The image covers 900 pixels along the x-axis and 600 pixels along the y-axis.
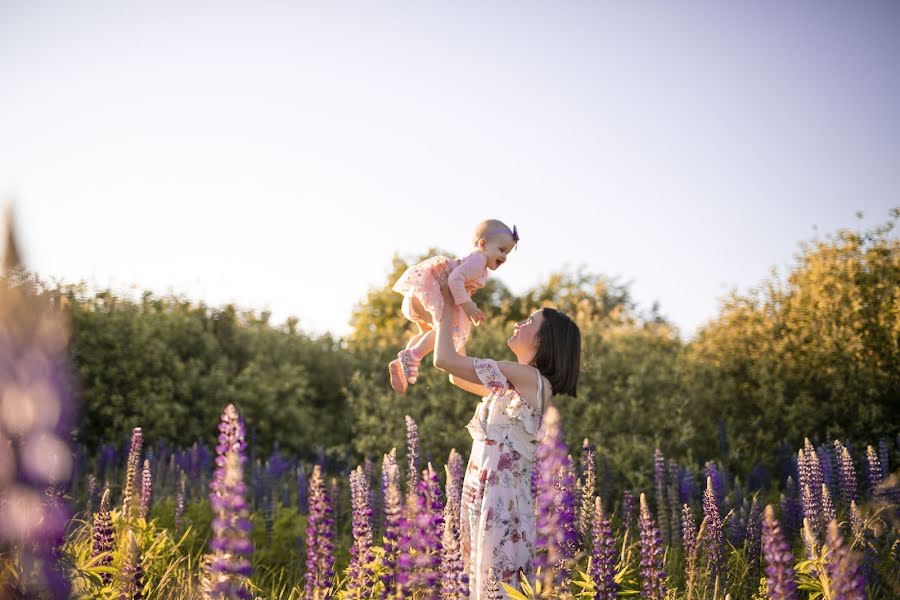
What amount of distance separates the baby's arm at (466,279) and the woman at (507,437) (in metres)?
0.16

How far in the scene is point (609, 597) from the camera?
133 inches

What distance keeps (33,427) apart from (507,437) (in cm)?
354

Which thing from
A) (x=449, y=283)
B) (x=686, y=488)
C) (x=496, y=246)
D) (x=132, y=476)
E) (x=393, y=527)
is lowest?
(x=393, y=527)

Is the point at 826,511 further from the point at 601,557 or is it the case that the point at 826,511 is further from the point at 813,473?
the point at 601,557

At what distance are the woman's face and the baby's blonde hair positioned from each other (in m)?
0.63

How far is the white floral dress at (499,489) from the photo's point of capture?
12.4 ft

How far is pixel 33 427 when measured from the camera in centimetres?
534

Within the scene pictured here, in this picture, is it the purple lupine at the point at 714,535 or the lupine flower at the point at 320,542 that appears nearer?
the lupine flower at the point at 320,542

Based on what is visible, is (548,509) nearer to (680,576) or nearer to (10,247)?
(10,247)

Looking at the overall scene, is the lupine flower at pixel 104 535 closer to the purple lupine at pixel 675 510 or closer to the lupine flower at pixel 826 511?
the lupine flower at pixel 826 511

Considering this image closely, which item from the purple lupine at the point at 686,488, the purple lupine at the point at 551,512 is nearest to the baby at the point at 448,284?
the purple lupine at the point at 551,512

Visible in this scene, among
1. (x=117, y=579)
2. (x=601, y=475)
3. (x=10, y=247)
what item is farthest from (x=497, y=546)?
(x=601, y=475)

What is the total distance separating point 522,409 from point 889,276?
7.78m

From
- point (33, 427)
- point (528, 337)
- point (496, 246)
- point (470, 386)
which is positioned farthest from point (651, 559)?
point (33, 427)
